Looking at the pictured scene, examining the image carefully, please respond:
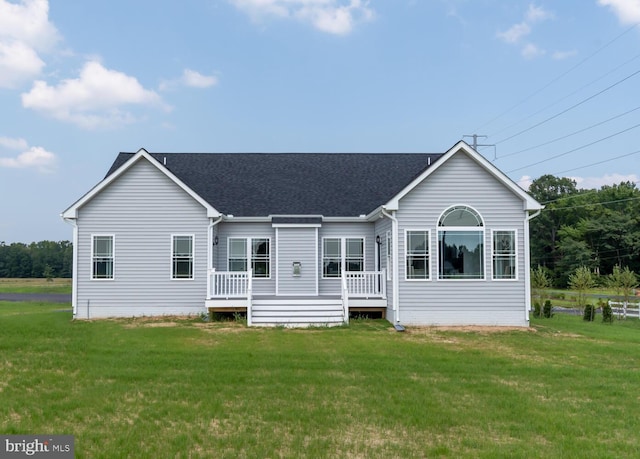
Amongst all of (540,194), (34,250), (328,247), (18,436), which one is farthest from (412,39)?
(34,250)

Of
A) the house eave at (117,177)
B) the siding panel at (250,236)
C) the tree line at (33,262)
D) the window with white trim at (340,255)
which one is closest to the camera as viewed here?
the house eave at (117,177)

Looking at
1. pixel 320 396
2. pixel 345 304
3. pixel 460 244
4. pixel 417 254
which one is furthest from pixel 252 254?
pixel 320 396

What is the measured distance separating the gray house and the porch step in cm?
4

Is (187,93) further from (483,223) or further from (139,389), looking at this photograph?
(139,389)

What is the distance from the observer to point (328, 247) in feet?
59.3

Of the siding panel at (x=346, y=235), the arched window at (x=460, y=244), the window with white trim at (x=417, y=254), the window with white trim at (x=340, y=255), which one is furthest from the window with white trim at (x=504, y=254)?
the window with white trim at (x=340, y=255)

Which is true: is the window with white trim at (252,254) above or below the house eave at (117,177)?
below

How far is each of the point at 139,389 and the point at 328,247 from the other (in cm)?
A: 1142

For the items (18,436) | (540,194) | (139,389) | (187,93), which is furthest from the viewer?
(540,194)

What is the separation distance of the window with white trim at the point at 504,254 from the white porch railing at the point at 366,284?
3609mm

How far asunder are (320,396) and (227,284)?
9.72 meters

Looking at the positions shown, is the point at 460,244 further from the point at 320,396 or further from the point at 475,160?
the point at 320,396

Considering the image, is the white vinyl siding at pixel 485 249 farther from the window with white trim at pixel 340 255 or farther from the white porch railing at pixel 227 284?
the white porch railing at pixel 227 284

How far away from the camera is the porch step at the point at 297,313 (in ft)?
48.6
